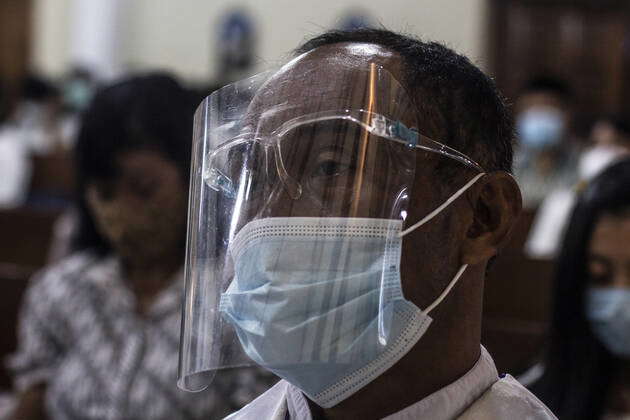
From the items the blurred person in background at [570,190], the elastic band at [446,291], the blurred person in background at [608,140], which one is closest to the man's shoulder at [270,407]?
the elastic band at [446,291]

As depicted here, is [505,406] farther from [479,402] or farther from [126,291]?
[126,291]

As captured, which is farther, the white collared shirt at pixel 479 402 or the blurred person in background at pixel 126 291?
the blurred person in background at pixel 126 291

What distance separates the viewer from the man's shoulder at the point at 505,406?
1129mm

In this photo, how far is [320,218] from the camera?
1.12 metres

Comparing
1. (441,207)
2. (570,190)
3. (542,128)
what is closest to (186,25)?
(542,128)

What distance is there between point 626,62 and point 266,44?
3429 millimetres

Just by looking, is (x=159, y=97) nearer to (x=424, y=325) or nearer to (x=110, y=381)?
(x=110, y=381)

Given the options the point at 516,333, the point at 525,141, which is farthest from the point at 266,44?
the point at 516,333

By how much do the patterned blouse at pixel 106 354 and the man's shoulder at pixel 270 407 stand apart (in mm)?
687

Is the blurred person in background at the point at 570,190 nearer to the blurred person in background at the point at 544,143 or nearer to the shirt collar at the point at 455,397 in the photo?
the blurred person in background at the point at 544,143

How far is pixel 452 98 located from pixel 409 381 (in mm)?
341

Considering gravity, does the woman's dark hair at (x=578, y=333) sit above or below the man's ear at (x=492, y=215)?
below

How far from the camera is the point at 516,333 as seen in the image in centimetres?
279

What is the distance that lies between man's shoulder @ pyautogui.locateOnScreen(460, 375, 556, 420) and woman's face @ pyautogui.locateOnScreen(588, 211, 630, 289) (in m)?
0.89
